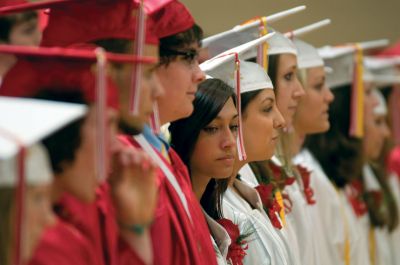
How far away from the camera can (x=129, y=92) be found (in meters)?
2.69

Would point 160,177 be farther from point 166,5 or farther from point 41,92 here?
point 41,92

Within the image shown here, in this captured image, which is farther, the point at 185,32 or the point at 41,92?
the point at 185,32

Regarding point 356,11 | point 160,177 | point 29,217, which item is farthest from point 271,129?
point 356,11

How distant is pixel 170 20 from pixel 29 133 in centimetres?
134

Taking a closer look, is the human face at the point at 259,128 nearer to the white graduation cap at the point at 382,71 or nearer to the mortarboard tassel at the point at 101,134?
the mortarboard tassel at the point at 101,134

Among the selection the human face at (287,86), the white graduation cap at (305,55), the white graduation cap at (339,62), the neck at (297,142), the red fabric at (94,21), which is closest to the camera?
the red fabric at (94,21)

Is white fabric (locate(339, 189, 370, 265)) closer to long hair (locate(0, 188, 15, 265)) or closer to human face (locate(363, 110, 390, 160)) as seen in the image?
human face (locate(363, 110, 390, 160))

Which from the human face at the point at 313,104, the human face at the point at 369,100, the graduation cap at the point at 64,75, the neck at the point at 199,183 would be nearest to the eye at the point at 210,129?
the neck at the point at 199,183

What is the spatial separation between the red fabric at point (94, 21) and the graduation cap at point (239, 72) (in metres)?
1.07

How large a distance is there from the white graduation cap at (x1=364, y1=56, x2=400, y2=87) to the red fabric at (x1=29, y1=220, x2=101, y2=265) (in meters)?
4.97

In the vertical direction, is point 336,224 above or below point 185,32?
below

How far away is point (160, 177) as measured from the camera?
319 cm

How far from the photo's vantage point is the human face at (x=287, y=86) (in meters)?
4.86

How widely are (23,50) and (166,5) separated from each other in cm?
95
